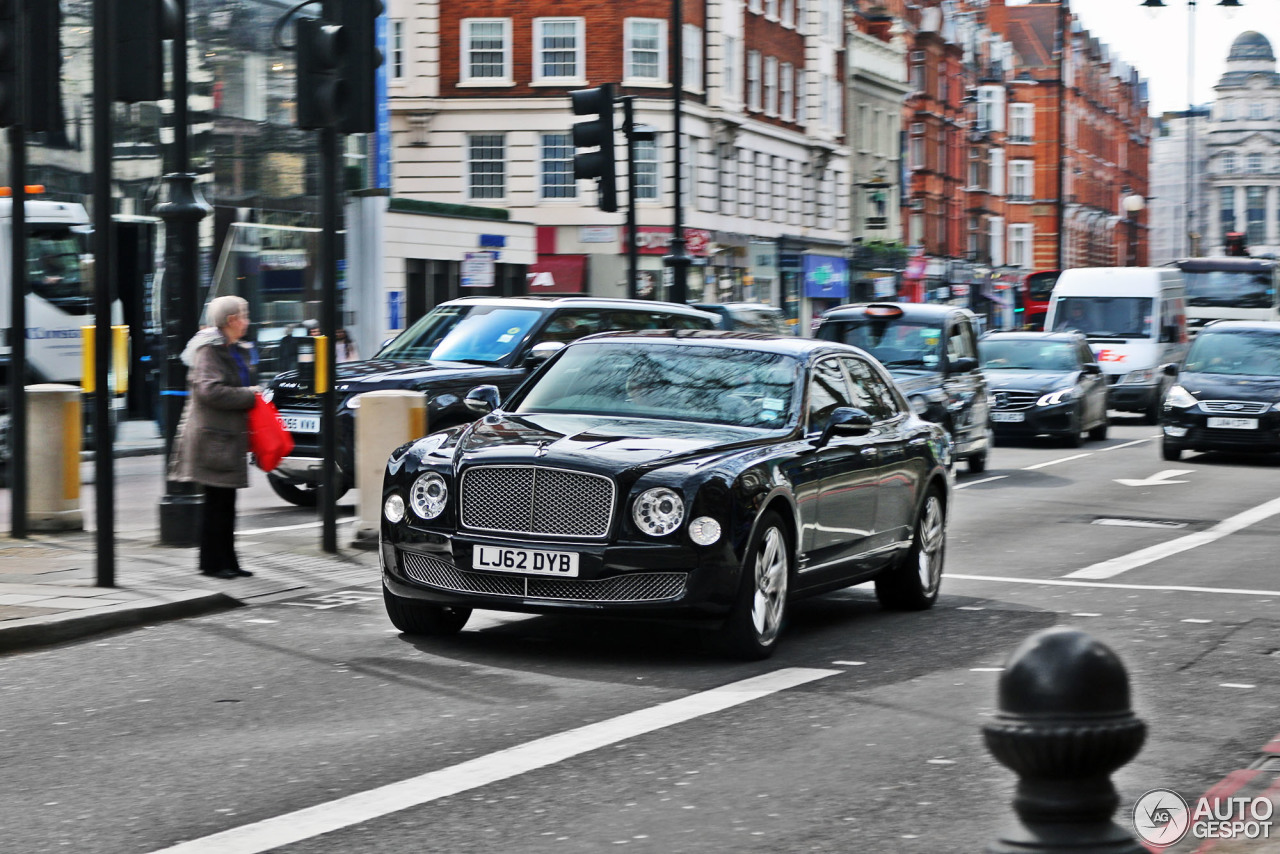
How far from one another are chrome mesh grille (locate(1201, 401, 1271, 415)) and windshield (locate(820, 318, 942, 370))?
14.1ft

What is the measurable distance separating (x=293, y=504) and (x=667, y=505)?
355 inches

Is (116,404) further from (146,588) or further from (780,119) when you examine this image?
(780,119)

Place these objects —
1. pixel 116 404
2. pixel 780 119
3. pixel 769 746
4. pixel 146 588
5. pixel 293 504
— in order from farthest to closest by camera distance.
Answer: pixel 780 119, pixel 116 404, pixel 293 504, pixel 146 588, pixel 769 746

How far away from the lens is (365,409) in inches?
511

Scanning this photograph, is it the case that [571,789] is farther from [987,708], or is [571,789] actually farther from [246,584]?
[246,584]

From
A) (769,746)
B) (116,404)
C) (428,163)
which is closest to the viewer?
(769,746)

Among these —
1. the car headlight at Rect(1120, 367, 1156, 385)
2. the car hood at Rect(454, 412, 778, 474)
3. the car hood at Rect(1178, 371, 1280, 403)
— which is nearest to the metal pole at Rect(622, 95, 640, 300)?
the car hood at Rect(1178, 371, 1280, 403)

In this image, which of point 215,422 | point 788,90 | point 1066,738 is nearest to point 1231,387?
point 215,422

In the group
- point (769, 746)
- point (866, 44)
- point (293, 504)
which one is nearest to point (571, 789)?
point (769, 746)

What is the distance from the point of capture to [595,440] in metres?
8.99

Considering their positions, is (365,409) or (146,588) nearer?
(146,588)

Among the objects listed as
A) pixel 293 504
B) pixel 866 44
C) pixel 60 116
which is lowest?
pixel 293 504

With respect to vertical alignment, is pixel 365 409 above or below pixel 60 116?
below

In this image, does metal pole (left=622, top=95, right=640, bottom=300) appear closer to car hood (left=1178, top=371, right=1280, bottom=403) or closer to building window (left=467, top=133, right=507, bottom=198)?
car hood (left=1178, top=371, right=1280, bottom=403)
